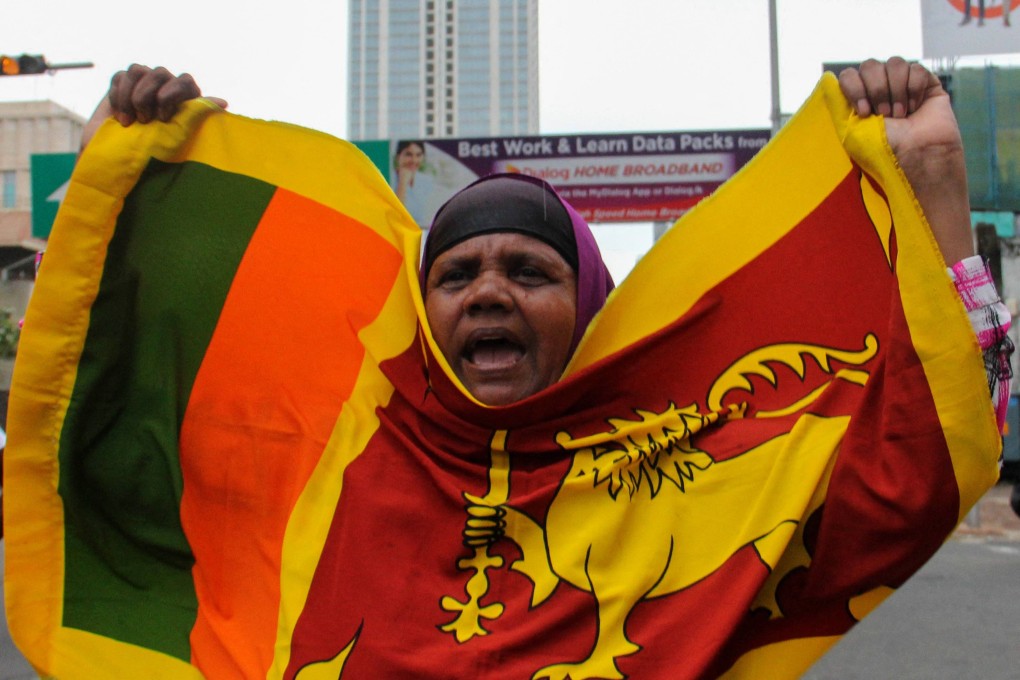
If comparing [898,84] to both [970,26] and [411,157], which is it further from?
[970,26]

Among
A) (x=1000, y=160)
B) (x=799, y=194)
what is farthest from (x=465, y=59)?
(x=799, y=194)

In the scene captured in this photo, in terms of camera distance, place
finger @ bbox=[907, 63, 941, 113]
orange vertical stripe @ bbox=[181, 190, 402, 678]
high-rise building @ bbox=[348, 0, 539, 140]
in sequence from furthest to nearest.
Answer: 1. high-rise building @ bbox=[348, 0, 539, 140]
2. orange vertical stripe @ bbox=[181, 190, 402, 678]
3. finger @ bbox=[907, 63, 941, 113]

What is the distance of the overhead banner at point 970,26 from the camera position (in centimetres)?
972

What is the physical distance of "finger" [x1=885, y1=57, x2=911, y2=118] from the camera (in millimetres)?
1642

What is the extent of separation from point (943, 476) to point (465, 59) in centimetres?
10940

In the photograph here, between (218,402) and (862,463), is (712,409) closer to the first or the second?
(862,463)

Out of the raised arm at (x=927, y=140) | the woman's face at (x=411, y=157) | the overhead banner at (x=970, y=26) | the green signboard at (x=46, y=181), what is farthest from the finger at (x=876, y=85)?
the green signboard at (x=46, y=181)

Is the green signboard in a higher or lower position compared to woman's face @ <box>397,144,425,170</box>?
lower

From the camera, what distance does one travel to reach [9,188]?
44.2m

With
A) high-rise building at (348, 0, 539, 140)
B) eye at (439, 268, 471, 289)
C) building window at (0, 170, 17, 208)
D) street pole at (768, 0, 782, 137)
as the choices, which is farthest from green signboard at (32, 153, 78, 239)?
high-rise building at (348, 0, 539, 140)

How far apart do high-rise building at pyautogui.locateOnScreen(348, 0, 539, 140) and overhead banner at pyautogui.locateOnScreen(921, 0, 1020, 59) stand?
96180 millimetres

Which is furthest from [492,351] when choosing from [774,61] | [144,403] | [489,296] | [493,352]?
[774,61]

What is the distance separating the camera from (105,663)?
5.77ft

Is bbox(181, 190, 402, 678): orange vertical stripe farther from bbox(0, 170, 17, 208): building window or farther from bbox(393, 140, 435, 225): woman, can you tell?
bbox(0, 170, 17, 208): building window
